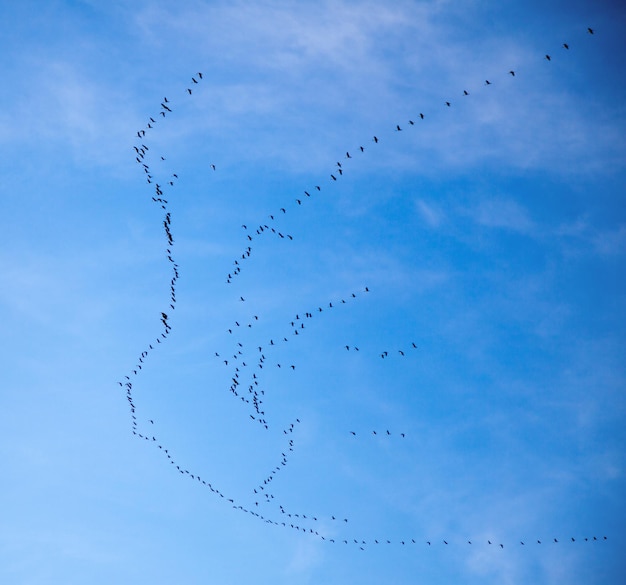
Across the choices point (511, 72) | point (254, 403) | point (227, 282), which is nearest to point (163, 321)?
point (227, 282)

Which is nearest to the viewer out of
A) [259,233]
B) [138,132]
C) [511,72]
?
[511,72]

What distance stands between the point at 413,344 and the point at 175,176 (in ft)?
61.8

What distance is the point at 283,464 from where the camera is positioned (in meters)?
42.7

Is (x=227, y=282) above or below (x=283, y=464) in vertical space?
above

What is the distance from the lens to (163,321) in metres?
38.8

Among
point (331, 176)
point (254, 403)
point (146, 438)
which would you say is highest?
point (331, 176)

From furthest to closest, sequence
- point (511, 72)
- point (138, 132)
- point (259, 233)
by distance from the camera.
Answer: point (259, 233) → point (138, 132) → point (511, 72)

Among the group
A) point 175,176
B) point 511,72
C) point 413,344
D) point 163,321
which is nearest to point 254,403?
point 163,321

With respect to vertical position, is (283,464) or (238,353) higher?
(238,353)

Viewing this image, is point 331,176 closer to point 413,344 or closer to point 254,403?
point 413,344

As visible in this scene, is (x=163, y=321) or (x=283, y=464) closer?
(x=163, y=321)

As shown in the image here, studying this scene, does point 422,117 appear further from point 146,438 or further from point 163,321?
point 146,438

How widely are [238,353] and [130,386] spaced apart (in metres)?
7.78

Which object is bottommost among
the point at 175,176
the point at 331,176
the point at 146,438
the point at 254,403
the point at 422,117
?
the point at 146,438
